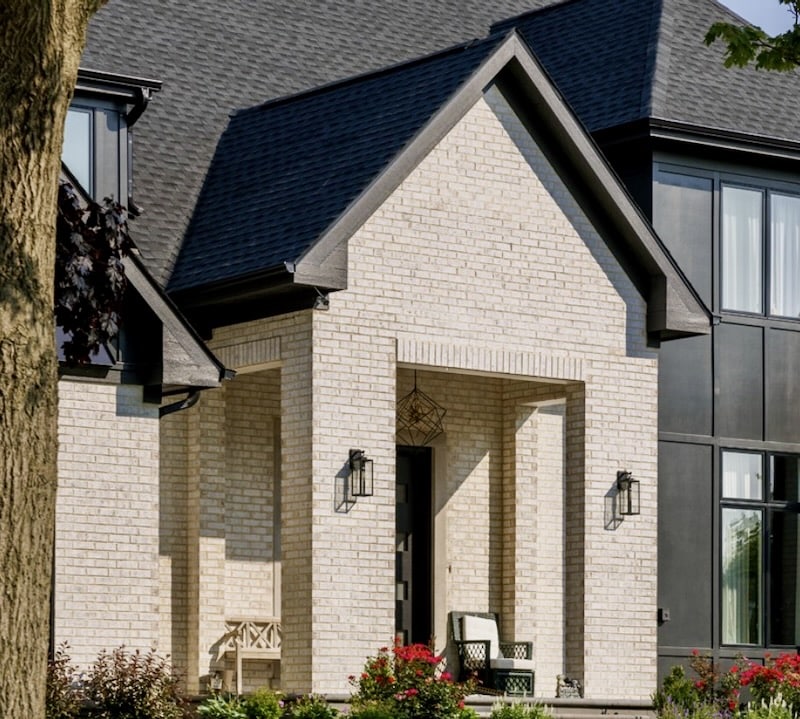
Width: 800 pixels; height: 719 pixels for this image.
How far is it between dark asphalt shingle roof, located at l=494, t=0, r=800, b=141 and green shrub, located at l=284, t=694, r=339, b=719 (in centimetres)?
824

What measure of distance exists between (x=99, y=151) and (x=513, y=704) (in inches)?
278

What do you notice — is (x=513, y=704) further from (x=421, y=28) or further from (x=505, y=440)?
(x=421, y=28)

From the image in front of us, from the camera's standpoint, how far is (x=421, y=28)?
2712 centimetres

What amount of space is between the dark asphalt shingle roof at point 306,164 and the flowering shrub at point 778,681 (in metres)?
6.44

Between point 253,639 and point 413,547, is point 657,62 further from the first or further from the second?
point 253,639

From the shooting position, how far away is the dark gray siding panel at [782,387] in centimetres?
2314

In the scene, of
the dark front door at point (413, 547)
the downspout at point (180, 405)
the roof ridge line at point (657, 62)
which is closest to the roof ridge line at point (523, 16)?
the roof ridge line at point (657, 62)

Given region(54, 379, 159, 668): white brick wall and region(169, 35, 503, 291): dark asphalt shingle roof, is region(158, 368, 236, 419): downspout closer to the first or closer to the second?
region(54, 379, 159, 668): white brick wall

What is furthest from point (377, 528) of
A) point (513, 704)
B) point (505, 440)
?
point (505, 440)

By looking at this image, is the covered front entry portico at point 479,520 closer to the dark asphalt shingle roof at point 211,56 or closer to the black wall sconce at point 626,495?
the black wall sconce at point 626,495

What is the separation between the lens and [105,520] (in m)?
18.2

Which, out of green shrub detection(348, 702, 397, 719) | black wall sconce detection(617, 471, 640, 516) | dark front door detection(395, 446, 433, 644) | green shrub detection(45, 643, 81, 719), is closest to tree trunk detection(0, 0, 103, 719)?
Answer: green shrub detection(45, 643, 81, 719)

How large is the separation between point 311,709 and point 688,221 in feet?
27.2

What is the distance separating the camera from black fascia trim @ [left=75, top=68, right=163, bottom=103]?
2019 centimetres
